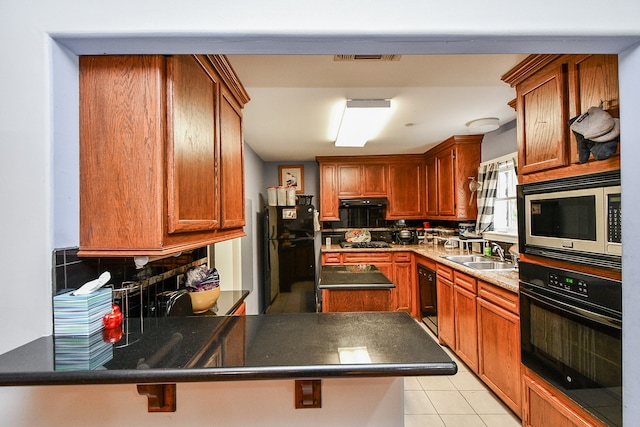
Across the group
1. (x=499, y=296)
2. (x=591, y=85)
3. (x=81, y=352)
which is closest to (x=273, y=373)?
(x=81, y=352)

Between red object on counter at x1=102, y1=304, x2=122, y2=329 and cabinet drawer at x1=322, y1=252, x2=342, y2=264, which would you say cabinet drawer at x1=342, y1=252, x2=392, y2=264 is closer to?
cabinet drawer at x1=322, y1=252, x2=342, y2=264

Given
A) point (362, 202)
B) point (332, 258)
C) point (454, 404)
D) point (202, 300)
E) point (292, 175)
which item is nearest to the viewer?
point (202, 300)

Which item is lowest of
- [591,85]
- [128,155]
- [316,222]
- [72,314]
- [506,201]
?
[72,314]

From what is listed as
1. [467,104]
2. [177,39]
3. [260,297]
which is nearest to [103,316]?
[177,39]

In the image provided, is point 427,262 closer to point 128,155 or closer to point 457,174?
Result: point 457,174

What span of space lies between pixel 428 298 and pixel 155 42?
3.59 meters

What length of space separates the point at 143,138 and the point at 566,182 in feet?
6.38

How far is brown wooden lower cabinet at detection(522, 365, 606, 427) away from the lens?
1.48 m

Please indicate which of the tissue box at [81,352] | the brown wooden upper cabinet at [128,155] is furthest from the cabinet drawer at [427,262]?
the tissue box at [81,352]

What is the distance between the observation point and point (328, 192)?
4.79 metres

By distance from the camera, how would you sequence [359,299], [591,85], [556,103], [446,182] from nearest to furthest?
[591,85], [556,103], [359,299], [446,182]

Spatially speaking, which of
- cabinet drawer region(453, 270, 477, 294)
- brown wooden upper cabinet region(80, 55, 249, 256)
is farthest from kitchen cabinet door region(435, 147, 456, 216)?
brown wooden upper cabinet region(80, 55, 249, 256)

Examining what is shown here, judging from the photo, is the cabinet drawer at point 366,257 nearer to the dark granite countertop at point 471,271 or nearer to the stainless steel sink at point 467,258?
the dark granite countertop at point 471,271

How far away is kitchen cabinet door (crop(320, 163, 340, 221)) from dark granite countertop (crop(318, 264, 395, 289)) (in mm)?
1852
